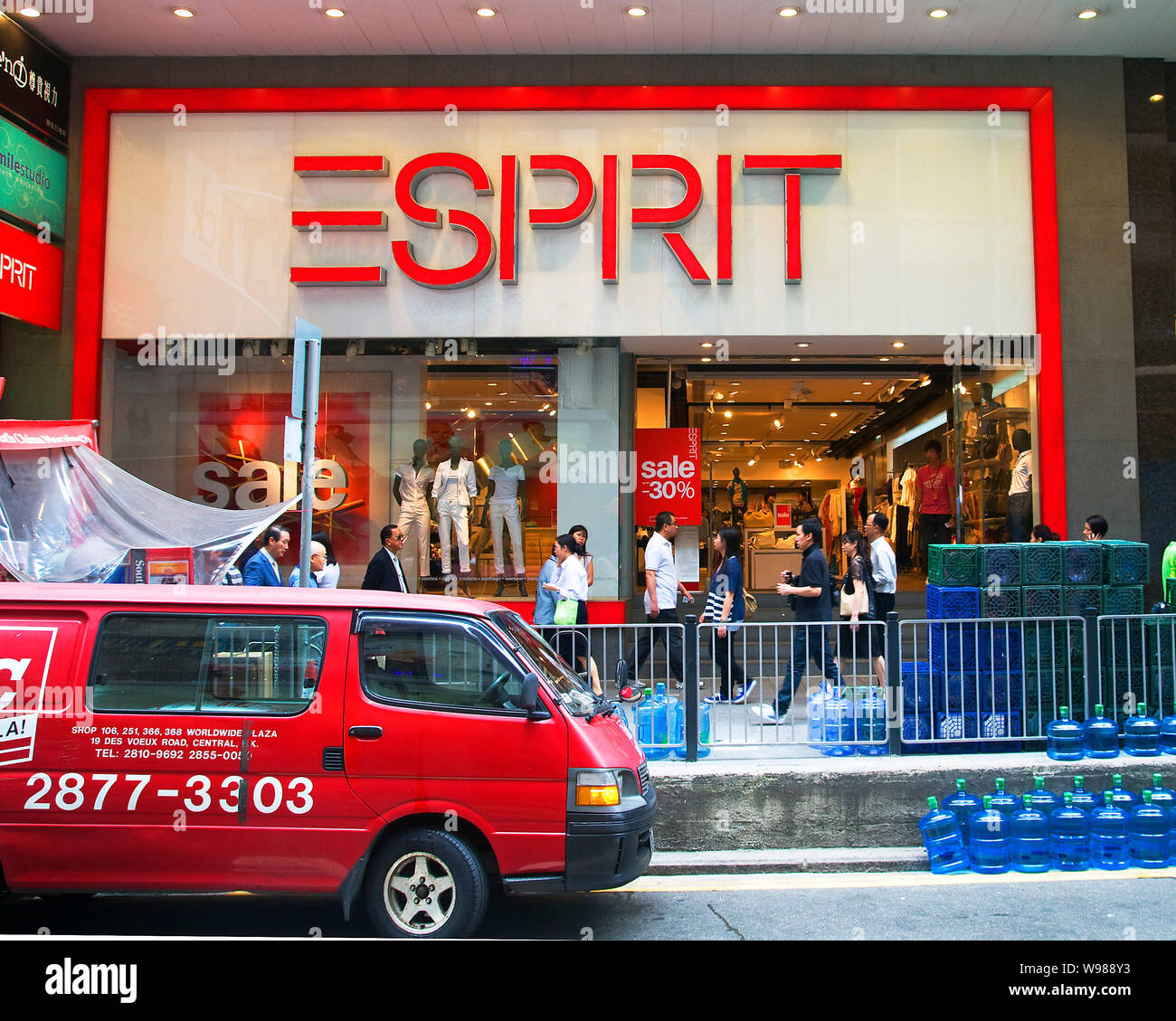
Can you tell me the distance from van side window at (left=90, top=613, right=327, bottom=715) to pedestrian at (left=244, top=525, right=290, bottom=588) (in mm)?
3495

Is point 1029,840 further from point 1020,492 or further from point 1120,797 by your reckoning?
point 1020,492

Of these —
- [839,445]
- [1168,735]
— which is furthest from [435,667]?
[839,445]

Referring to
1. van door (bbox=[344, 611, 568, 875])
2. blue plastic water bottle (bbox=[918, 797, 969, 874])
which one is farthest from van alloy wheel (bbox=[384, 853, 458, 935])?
blue plastic water bottle (bbox=[918, 797, 969, 874])

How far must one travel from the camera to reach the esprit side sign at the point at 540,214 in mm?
12969

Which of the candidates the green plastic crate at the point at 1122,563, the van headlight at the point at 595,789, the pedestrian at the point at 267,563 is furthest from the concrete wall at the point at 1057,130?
the van headlight at the point at 595,789

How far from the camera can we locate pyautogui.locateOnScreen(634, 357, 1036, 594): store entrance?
548 inches

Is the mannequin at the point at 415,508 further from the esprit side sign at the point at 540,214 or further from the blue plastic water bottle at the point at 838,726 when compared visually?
the blue plastic water bottle at the point at 838,726

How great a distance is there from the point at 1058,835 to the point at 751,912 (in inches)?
93.1

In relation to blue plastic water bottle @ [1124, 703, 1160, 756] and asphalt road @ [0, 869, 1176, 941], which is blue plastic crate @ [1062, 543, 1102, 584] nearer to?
blue plastic water bottle @ [1124, 703, 1160, 756]

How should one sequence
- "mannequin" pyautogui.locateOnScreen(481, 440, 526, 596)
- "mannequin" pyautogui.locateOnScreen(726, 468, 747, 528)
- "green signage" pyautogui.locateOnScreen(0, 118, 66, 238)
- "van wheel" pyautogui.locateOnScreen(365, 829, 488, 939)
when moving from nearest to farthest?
1. "van wheel" pyautogui.locateOnScreen(365, 829, 488, 939)
2. "green signage" pyautogui.locateOnScreen(0, 118, 66, 238)
3. "mannequin" pyautogui.locateOnScreen(481, 440, 526, 596)
4. "mannequin" pyautogui.locateOnScreen(726, 468, 747, 528)

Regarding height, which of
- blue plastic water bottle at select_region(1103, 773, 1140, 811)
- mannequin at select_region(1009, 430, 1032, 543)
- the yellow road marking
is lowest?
the yellow road marking

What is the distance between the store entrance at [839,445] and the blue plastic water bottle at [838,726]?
669 centimetres

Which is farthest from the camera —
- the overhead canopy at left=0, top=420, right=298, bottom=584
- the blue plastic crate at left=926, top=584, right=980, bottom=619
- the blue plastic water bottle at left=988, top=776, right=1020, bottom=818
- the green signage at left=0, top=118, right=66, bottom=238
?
the green signage at left=0, top=118, right=66, bottom=238

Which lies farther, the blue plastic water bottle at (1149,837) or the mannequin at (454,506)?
the mannequin at (454,506)
